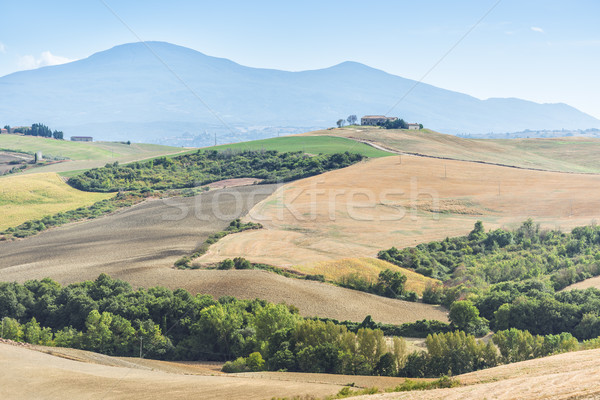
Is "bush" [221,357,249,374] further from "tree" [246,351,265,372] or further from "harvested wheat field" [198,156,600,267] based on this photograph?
"harvested wheat field" [198,156,600,267]

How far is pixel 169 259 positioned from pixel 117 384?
36.2 metres

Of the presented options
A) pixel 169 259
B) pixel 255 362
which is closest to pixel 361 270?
pixel 169 259

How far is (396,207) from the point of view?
9144cm

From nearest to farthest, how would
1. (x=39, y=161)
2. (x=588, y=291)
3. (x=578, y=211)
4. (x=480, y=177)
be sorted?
(x=588, y=291), (x=578, y=211), (x=480, y=177), (x=39, y=161)

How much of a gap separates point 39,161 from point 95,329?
139 metres

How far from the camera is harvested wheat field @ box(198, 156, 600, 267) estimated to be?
74938 mm

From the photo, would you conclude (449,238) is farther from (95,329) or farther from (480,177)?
(95,329)

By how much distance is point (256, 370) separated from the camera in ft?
126

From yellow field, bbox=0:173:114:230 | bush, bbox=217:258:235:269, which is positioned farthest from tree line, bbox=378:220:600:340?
yellow field, bbox=0:173:114:230

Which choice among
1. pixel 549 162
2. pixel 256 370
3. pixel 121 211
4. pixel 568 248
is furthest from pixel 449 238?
pixel 549 162

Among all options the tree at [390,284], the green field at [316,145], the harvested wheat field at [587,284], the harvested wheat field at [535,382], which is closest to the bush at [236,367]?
the harvested wheat field at [535,382]

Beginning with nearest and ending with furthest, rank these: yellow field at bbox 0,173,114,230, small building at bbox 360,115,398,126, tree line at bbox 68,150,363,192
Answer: yellow field at bbox 0,173,114,230 → tree line at bbox 68,150,363,192 → small building at bbox 360,115,398,126

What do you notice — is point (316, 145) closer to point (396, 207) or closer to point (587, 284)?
point (396, 207)

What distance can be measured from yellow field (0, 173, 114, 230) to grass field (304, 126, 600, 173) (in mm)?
67582
